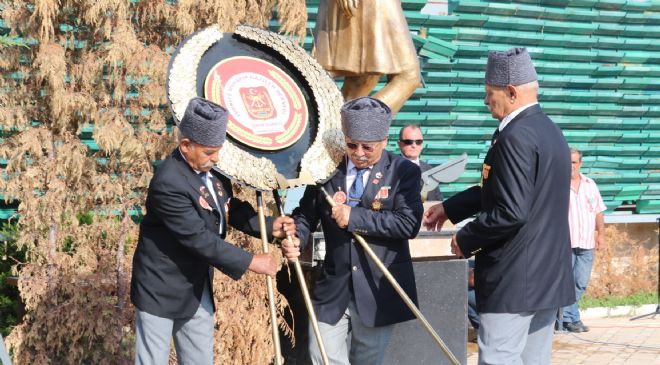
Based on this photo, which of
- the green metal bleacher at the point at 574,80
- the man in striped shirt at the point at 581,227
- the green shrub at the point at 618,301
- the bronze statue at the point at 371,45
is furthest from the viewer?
the green metal bleacher at the point at 574,80

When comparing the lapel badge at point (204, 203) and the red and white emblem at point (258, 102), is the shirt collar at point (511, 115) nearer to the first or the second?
the red and white emblem at point (258, 102)

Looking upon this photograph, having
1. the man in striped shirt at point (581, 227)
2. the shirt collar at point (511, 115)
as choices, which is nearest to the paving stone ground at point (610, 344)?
the man in striped shirt at point (581, 227)

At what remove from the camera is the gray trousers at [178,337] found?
475cm

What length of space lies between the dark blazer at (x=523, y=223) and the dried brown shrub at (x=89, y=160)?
2.13 meters

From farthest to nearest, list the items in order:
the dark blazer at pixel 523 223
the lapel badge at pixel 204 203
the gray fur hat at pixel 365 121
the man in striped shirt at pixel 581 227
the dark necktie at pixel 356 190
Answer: the man in striped shirt at pixel 581 227 < the dark necktie at pixel 356 190 < the gray fur hat at pixel 365 121 < the lapel badge at pixel 204 203 < the dark blazer at pixel 523 223

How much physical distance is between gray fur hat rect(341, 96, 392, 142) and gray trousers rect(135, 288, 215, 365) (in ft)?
3.49

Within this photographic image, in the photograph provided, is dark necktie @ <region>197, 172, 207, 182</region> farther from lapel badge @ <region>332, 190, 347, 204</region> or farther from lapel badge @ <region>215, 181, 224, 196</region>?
lapel badge @ <region>332, 190, 347, 204</region>

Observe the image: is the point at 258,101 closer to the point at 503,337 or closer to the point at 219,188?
the point at 219,188

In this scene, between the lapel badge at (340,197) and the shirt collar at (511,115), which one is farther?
the lapel badge at (340,197)

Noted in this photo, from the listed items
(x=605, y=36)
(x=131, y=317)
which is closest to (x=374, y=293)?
(x=131, y=317)

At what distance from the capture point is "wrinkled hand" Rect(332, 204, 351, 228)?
4871 millimetres

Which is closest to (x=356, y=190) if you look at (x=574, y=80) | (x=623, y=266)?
(x=574, y=80)

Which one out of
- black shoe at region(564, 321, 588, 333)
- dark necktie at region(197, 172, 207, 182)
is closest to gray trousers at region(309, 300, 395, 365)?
dark necktie at region(197, 172, 207, 182)

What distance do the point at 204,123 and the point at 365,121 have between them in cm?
80
